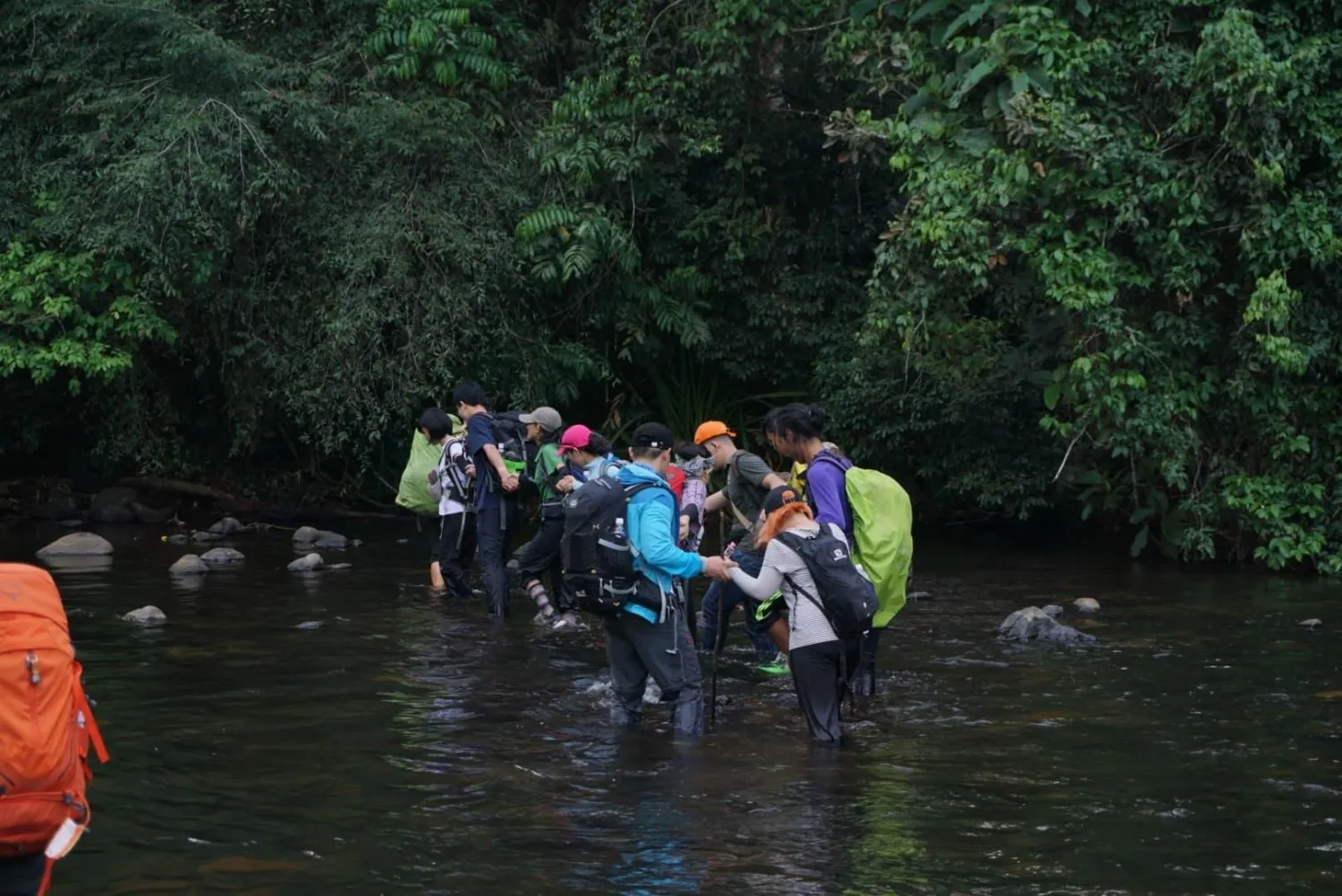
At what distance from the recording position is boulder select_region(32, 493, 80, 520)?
20984 mm

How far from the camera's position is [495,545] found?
12.8 meters

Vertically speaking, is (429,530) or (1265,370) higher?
(1265,370)

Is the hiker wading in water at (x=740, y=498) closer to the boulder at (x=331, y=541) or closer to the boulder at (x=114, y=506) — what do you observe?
the boulder at (x=331, y=541)

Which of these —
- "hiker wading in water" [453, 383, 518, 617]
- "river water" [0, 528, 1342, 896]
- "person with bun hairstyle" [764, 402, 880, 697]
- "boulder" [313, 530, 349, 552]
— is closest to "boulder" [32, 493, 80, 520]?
"boulder" [313, 530, 349, 552]

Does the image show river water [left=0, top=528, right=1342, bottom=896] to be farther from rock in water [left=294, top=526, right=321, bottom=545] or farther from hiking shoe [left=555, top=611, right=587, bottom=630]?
rock in water [left=294, top=526, right=321, bottom=545]

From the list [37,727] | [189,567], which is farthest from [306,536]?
[37,727]

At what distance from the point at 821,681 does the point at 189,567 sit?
353 inches

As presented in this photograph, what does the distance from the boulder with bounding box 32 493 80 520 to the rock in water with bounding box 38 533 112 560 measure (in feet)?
12.5

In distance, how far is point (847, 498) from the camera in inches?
364

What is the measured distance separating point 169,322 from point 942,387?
28.0ft

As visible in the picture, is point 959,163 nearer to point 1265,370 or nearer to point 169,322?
point 1265,370

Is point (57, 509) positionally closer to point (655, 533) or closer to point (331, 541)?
point (331, 541)

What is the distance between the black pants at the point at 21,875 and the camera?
4.85m

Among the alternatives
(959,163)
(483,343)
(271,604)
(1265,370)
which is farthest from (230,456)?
(1265,370)
